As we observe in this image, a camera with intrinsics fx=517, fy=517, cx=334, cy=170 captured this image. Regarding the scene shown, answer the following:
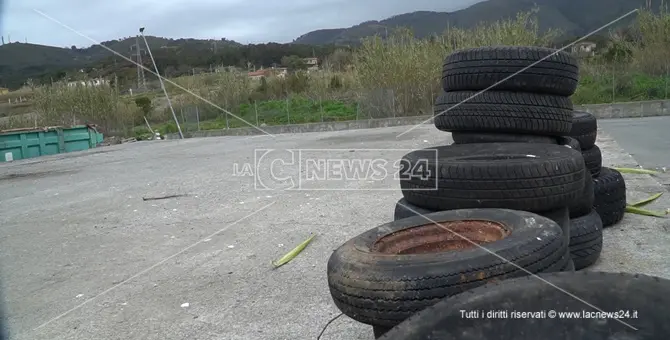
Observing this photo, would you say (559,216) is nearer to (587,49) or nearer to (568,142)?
(568,142)

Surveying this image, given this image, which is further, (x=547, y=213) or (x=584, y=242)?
(x=584, y=242)

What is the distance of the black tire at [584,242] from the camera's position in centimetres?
325

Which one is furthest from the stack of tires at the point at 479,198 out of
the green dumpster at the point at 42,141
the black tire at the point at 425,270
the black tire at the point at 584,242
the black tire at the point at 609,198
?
the green dumpster at the point at 42,141

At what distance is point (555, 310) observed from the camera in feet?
5.55

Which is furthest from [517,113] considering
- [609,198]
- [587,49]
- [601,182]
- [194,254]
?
[587,49]

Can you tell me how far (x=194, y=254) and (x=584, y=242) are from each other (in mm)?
2921

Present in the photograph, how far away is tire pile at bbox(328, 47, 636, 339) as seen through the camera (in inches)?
83.5

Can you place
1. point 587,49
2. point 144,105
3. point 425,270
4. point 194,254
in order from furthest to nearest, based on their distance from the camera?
point 144,105
point 587,49
point 194,254
point 425,270

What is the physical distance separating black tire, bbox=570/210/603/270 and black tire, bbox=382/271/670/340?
1.54m

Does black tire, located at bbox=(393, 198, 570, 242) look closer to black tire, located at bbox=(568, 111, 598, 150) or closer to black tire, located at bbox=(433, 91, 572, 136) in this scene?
→ black tire, located at bbox=(433, 91, 572, 136)

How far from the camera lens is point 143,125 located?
27844 mm

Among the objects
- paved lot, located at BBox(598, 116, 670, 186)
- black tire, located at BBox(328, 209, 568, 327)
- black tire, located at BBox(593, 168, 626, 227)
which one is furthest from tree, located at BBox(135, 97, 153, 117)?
black tire, located at BBox(328, 209, 568, 327)

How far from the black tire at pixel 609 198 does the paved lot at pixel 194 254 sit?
107mm

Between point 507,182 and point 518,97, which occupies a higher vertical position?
point 518,97
